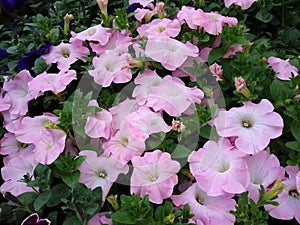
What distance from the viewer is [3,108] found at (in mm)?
1476

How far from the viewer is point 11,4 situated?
1.66 m

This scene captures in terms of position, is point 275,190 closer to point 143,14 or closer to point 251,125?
point 251,125

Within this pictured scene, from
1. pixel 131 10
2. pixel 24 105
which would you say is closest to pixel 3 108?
pixel 24 105

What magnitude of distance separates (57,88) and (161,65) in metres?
0.30

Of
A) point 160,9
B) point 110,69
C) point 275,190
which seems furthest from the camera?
point 160,9

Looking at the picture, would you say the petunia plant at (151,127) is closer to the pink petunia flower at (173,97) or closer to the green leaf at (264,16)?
the pink petunia flower at (173,97)

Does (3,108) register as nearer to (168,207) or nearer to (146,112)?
(146,112)

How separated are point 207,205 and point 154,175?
0.47ft

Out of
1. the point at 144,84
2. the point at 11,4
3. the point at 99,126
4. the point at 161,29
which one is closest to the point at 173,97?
the point at 144,84

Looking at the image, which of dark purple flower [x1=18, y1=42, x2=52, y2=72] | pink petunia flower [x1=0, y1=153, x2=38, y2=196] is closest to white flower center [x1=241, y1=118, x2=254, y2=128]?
pink petunia flower [x1=0, y1=153, x2=38, y2=196]

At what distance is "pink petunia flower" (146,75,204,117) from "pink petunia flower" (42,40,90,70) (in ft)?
1.00

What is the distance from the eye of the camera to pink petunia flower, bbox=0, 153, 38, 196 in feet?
4.25

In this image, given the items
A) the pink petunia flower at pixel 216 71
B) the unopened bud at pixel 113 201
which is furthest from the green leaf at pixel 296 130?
the unopened bud at pixel 113 201

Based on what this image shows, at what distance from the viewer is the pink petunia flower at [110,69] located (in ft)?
4.64
